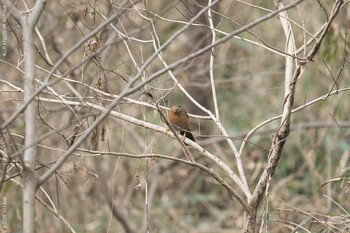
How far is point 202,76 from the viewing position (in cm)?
936

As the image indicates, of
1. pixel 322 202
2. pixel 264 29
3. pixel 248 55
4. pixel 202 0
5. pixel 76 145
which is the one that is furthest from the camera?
pixel 248 55

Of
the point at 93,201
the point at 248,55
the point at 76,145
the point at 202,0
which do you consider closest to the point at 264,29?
the point at 248,55

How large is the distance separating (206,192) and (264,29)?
2.27 meters

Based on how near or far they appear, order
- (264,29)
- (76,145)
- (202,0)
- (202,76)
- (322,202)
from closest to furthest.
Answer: (76,145) < (322,202) < (202,0) < (202,76) < (264,29)

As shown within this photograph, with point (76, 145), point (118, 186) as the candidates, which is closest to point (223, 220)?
point (118, 186)

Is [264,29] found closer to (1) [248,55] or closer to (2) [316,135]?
(1) [248,55]

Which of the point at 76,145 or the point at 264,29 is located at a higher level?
the point at 264,29

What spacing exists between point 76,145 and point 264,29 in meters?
7.29

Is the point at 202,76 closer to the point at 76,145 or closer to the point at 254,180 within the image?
the point at 254,180

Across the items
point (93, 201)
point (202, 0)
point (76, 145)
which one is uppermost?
point (202, 0)

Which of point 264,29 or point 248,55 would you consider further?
point 248,55

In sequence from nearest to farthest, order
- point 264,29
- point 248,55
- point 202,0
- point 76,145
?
point 76,145 → point 202,0 → point 264,29 → point 248,55

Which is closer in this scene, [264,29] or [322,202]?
[322,202]

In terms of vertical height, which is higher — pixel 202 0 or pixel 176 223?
pixel 202 0
